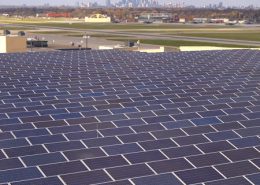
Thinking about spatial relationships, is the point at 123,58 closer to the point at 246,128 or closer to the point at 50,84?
the point at 50,84

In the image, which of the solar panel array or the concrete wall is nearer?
the solar panel array

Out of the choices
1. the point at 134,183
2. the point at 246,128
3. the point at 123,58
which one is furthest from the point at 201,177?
the point at 123,58

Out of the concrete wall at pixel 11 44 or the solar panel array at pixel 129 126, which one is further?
the concrete wall at pixel 11 44

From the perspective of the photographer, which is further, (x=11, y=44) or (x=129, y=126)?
(x=11, y=44)
